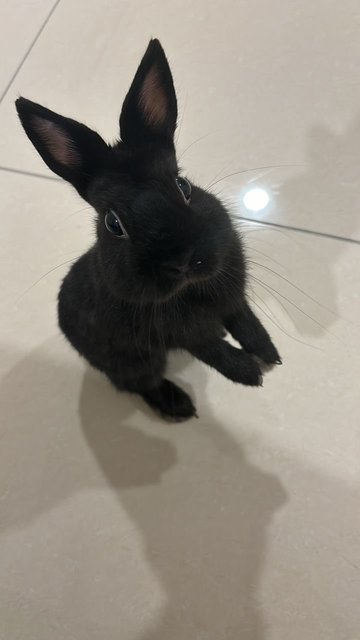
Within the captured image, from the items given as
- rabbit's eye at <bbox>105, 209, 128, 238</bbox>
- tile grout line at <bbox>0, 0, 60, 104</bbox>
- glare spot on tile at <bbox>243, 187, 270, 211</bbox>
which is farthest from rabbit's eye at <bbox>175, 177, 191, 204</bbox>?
tile grout line at <bbox>0, 0, 60, 104</bbox>

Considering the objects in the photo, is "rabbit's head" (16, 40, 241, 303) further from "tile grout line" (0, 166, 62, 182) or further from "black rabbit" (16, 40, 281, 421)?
"tile grout line" (0, 166, 62, 182)

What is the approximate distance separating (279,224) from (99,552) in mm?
910

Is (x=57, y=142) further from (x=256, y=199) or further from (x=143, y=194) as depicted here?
(x=256, y=199)

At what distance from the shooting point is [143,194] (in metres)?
0.79

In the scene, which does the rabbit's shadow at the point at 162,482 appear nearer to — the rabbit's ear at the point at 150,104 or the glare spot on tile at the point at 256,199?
the glare spot on tile at the point at 256,199

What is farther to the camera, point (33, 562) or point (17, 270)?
Answer: point (17, 270)

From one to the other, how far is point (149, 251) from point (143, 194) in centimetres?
9

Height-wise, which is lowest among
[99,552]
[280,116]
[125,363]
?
[99,552]

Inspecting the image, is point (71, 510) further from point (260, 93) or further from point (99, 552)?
point (260, 93)

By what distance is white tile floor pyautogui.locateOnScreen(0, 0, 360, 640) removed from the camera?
43.5 inches

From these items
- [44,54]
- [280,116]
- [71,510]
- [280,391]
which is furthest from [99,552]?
[44,54]

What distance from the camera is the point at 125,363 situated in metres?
1.09

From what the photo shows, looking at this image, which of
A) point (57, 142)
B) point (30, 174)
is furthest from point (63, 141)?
point (30, 174)

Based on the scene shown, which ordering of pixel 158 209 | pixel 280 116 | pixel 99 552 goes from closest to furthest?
pixel 158 209 → pixel 99 552 → pixel 280 116
